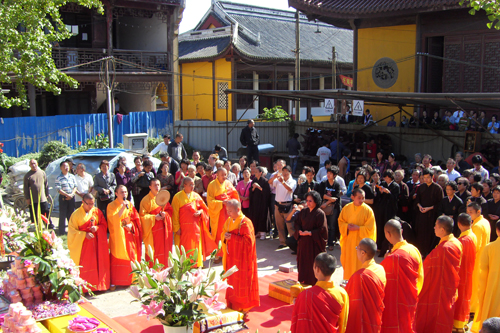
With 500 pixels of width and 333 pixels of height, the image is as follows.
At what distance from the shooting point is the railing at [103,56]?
19.3 metres

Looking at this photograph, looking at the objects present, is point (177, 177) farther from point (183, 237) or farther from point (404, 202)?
point (404, 202)

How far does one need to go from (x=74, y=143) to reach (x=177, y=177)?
34.0ft

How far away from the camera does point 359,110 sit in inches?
577

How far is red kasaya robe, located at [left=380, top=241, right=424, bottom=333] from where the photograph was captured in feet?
17.0

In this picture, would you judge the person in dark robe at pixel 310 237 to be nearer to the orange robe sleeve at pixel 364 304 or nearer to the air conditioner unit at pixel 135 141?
the orange robe sleeve at pixel 364 304

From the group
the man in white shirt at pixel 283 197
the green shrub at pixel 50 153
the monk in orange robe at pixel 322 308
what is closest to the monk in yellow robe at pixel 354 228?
the man in white shirt at pixel 283 197

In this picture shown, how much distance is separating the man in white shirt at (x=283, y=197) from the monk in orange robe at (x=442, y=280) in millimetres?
3838

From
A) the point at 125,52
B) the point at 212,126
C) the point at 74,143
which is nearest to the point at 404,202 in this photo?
the point at 212,126

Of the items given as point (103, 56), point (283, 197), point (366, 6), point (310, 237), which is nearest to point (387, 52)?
point (366, 6)

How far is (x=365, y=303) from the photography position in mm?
4660

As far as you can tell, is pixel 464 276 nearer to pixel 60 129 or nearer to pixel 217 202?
pixel 217 202

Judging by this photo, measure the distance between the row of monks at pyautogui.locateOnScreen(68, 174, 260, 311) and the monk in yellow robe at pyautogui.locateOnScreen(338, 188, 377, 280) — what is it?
1551 millimetres

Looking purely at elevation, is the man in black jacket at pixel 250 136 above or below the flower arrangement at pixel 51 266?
above

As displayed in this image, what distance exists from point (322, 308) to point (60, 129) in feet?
54.4
